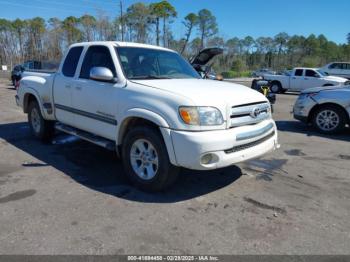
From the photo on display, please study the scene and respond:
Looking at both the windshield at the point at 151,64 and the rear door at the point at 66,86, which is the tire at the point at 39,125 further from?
the windshield at the point at 151,64

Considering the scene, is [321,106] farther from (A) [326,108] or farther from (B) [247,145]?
(B) [247,145]

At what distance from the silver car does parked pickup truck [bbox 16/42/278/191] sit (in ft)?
12.9

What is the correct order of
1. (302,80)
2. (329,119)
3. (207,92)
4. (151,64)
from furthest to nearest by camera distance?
1. (302,80)
2. (329,119)
3. (151,64)
4. (207,92)

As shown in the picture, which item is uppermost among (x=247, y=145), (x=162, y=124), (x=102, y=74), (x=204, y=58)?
(x=204, y=58)

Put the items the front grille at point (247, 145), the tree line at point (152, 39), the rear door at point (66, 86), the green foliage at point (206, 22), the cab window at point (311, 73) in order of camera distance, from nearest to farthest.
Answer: the front grille at point (247, 145)
the rear door at point (66, 86)
the cab window at point (311, 73)
the tree line at point (152, 39)
the green foliage at point (206, 22)

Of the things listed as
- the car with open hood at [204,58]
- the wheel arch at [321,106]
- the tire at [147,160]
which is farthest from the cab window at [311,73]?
the tire at [147,160]

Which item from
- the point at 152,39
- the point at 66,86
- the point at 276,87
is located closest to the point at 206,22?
the point at 152,39

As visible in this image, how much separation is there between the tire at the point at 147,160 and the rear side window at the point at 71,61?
6.65ft

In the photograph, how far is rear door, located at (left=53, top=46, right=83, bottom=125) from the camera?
556cm

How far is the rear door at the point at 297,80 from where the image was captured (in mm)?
21011

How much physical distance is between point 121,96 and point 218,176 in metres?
1.85

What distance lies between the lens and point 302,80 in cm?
2088

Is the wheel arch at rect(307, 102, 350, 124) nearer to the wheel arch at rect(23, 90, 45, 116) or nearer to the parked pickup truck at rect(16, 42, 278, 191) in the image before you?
the parked pickup truck at rect(16, 42, 278, 191)

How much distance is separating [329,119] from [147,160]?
220 inches
